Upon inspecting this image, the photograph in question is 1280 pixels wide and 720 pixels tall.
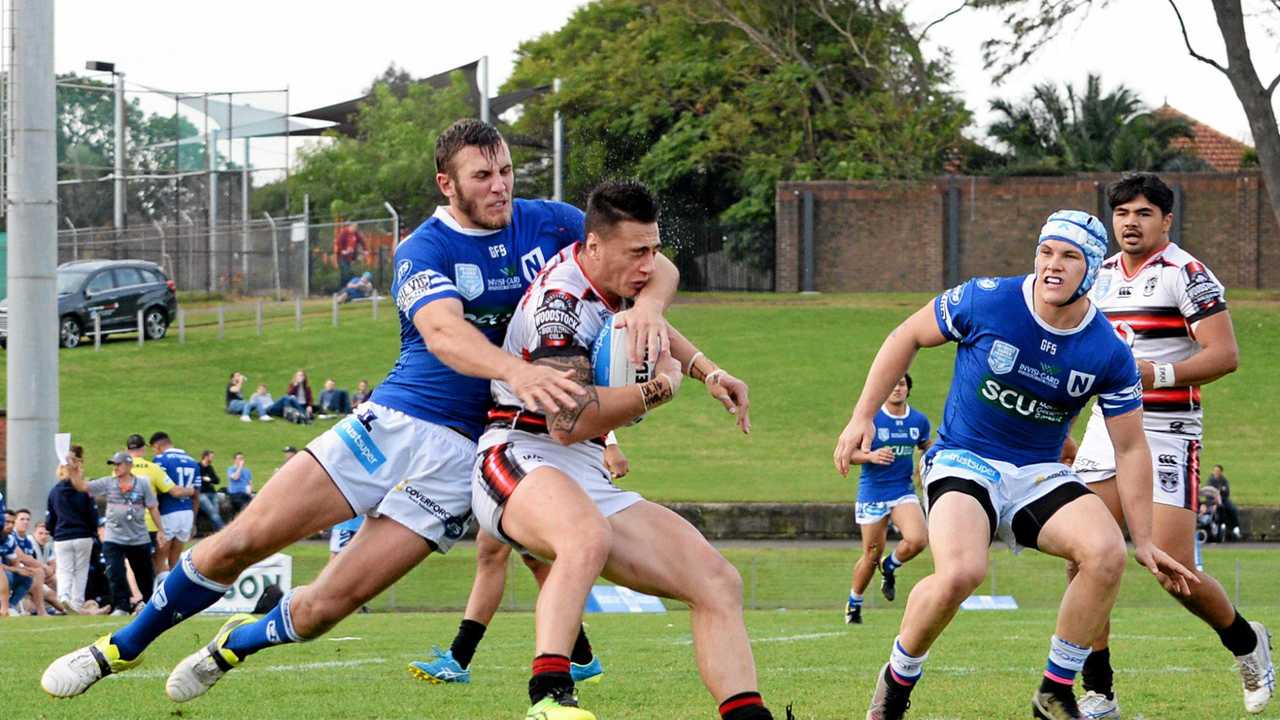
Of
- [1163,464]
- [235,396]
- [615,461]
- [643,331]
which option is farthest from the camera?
[235,396]

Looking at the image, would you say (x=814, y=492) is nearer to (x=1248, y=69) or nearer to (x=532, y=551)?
(x=1248, y=69)

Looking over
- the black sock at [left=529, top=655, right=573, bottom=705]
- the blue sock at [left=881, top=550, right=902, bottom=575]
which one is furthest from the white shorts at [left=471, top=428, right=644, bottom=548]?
the blue sock at [left=881, top=550, right=902, bottom=575]

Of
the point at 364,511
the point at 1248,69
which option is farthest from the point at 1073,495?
the point at 1248,69

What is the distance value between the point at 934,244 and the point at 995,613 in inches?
1474

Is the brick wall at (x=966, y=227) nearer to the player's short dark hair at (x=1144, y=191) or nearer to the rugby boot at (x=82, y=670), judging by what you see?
the player's short dark hair at (x=1144, y=191)

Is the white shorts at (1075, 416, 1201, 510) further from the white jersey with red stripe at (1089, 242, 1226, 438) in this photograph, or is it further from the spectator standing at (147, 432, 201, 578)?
the spectator standing at (147, 432, 201, 578)

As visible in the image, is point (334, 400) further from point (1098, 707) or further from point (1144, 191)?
point (1098, 707)

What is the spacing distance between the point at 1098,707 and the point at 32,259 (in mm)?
16637

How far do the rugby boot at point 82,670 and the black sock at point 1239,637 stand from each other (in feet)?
16.6

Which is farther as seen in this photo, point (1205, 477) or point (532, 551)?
point (1205, 477)

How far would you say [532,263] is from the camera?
666cm

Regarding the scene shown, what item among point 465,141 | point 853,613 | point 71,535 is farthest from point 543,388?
point 71,535

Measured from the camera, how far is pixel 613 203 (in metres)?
6.16

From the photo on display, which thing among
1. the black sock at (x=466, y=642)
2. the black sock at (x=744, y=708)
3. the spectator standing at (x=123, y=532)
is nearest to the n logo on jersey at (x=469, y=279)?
the black sock at (x=744, y=708)
